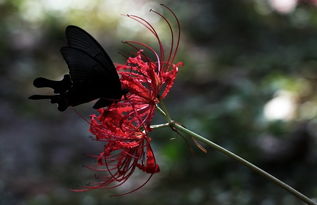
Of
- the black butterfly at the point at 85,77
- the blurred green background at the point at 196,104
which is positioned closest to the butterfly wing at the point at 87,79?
the black butterfly at the point at 85,77

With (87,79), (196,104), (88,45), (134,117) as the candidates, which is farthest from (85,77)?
(196,104)

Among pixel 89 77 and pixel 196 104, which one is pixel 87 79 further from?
pixel 196 104

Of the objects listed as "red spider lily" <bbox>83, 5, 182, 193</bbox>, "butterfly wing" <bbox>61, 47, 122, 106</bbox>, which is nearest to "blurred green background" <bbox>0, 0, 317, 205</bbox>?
"red spider lily" <bbox>83, 5, 182, 193</bbox>

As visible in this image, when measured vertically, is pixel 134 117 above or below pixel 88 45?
below

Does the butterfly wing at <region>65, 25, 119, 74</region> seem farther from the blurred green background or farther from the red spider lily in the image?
the blurred green background

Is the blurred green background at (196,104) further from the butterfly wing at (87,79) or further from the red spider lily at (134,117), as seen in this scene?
the butterfly wing at (87,79)

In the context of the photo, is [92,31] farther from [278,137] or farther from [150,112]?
[150,112]
